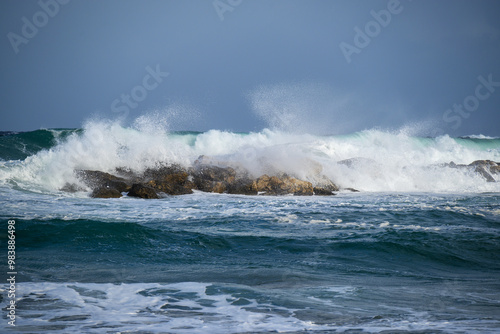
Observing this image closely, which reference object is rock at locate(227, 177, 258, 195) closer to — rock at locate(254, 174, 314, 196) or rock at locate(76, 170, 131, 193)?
rock at locate(254, 174, 314, 196)

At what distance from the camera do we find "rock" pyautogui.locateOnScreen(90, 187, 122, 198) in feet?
46.1

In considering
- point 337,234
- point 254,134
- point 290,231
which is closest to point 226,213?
point 290,231

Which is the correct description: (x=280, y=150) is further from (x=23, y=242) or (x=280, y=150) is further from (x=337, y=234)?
(x=23, y=242)

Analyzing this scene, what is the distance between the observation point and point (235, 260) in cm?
696

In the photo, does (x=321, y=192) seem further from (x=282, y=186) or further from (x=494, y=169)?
(x=494, y=169)

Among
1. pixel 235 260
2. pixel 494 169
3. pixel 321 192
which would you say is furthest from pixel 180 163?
pixel 494 169

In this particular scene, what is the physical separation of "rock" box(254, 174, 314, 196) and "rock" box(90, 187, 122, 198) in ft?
14.7

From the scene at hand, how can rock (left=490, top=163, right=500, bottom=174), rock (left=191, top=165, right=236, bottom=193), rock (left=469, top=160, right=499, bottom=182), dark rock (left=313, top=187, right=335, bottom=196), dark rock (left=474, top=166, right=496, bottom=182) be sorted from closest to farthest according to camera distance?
rock (left=191, top=165, right=236, bottom=193), dark rock (left=313, top=187, right=335, bottom=196), dark rock (left=474, top=166, right=496, bottom=182), rock (left=469, top=160, right=499, bottom=182), rock (left=490, top=163, right=500, bottom=174)

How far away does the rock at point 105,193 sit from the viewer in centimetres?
1405

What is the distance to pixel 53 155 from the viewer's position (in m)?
16.5

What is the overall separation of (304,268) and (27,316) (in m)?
3.57

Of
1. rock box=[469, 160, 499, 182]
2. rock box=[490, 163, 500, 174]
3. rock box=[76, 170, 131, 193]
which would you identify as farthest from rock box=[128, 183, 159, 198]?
rock box=[490, 163, 500, 174]

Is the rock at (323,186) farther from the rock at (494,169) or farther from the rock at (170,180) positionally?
the rock at (494,169)

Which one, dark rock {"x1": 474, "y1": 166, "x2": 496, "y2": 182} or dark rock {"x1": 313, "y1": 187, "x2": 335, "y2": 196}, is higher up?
dark rock {"x1": 474, "y1": 166, "x2": 496, "y2": 182}
